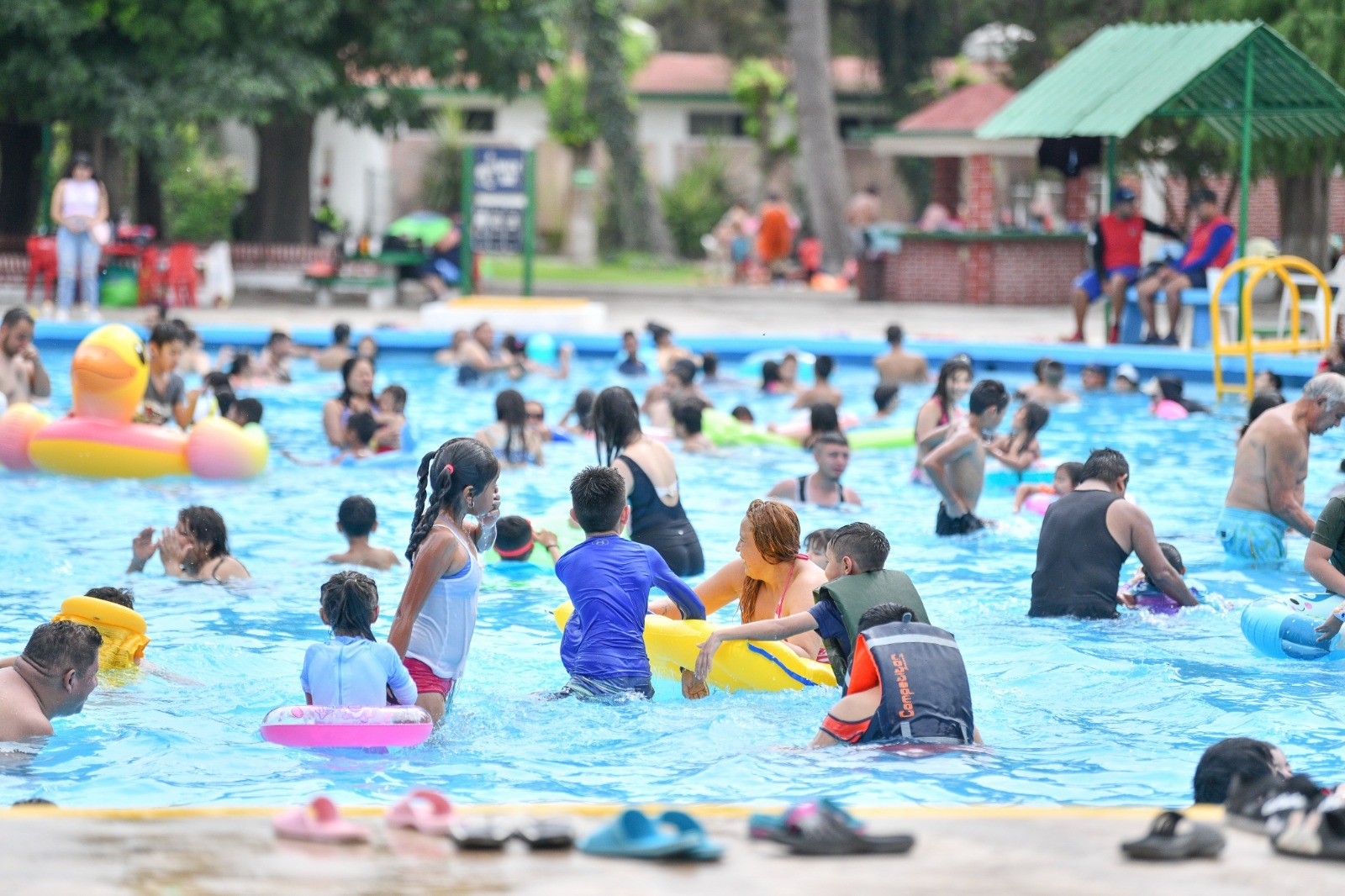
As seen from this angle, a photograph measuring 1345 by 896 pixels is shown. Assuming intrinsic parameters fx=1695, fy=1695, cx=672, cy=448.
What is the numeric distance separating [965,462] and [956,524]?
47cm

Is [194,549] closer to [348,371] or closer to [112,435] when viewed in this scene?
[112,435]

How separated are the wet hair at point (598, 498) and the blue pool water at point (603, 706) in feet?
2.33

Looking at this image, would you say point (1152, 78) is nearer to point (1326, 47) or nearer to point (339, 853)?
point (1326, 47)

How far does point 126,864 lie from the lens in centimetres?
382

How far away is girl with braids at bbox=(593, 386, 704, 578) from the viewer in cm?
816

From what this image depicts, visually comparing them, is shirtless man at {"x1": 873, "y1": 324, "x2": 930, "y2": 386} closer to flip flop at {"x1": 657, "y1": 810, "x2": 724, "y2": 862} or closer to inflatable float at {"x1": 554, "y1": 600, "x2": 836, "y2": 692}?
inflatable float at {"x1": 554, "y1": 600, "x2": 836, "y2": 692}

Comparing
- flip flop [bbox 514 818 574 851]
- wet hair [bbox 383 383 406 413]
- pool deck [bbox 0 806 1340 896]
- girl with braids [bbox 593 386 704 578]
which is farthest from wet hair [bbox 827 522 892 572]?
wet hair [bbox 383 383 406 413]

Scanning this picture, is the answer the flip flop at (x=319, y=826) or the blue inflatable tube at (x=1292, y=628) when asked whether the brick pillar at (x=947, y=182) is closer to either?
the blue inflatable tube at (x=1292, y=628)

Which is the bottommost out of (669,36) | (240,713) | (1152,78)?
(240,713)

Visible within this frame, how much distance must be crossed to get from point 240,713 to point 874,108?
32801mm

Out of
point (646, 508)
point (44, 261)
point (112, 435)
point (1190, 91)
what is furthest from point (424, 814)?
point (44, 261)

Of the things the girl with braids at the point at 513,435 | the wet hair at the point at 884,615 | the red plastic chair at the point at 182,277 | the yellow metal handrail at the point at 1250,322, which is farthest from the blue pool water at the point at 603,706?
the red plastic chair at the point at 182,277

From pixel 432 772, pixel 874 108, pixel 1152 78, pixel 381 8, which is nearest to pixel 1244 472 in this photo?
pixel 432 772

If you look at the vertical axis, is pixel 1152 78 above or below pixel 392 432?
above
